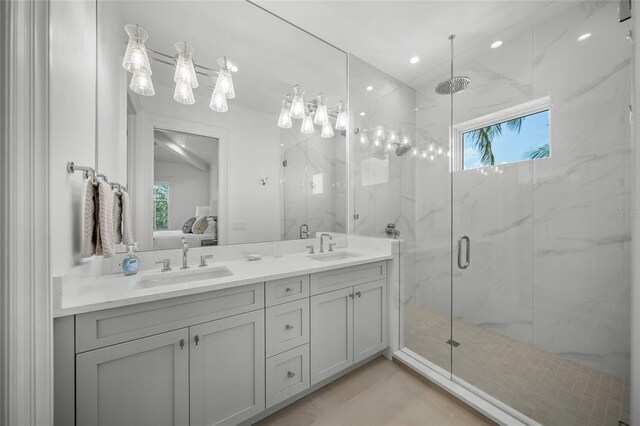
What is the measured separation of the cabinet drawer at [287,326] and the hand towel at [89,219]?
876mm

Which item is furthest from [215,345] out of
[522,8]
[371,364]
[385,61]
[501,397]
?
[522,8]

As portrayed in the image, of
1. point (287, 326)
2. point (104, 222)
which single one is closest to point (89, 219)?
point (104, 222)

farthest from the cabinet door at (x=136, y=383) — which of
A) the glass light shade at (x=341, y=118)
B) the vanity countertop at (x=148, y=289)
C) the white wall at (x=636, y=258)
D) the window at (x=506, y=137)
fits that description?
the window at (x=506, y=137)

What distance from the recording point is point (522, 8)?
1.81 m

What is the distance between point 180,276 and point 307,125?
1568 mm

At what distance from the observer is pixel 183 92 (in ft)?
5.01

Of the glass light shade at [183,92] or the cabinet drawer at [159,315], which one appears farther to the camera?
Result: the glass light shade at [183,92]

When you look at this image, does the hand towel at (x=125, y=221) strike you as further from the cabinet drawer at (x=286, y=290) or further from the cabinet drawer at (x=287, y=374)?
the cabinet drawer at (x=287, y=374)

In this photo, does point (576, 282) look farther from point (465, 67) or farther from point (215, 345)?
point (215, 345)

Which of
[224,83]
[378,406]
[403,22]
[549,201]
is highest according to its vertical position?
[403,22]

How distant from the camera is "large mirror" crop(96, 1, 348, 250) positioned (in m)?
1.43

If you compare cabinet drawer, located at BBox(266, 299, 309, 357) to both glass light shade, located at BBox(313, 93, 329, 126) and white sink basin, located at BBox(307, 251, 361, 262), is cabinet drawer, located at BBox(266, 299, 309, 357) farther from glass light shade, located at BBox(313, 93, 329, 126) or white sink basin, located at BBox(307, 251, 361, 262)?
glass light shade, located at BBox(313, 93, 329, 126)

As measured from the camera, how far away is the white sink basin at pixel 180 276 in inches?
53.7

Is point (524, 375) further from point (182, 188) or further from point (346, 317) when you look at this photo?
Answer: point (182, 188)
